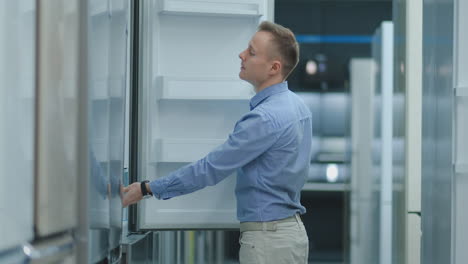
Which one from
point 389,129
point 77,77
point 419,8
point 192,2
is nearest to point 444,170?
point 192,2

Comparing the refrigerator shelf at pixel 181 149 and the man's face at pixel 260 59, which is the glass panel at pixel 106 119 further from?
the refrigerator shelf at pixel 181 149

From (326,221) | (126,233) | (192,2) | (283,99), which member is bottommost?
(326,221)

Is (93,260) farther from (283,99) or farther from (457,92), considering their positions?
(457,92)

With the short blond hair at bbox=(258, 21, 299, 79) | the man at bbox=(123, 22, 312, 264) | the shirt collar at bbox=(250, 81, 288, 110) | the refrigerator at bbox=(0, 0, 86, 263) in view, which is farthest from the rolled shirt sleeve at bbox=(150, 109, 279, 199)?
the refrigerator at bbox=(0, 0, 86, 263)

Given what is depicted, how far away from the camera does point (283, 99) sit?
9.11ft

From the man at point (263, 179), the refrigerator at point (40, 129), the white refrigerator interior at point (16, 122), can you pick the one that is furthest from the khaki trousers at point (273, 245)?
the white refrigerator interior at point (16, 122)

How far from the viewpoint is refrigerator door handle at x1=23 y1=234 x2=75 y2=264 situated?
1394 mm

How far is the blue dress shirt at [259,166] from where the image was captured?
266cm

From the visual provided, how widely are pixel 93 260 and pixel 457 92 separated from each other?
1.50 m

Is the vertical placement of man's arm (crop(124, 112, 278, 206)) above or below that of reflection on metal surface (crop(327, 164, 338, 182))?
above

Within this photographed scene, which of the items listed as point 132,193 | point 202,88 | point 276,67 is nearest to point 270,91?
point 276,67

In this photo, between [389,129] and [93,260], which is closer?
[93,260]

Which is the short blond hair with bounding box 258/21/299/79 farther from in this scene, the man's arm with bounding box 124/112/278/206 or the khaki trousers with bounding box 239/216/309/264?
the khaki trousers with bounding box 239/216/309/264

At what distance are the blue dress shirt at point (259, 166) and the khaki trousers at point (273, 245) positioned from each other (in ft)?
0.15
